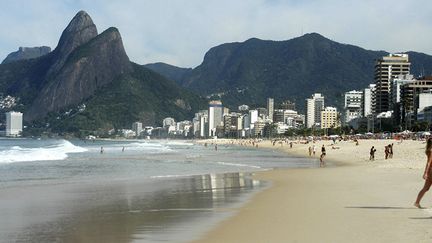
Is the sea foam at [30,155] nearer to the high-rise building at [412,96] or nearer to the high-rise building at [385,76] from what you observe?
the high-rise building at [412,96]

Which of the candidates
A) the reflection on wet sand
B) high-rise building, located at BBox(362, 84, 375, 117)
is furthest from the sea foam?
high-rise building, located at BBox(362, 84, 375, 117)

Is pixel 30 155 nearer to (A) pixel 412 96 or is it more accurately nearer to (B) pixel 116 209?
(B) pixel 116 209

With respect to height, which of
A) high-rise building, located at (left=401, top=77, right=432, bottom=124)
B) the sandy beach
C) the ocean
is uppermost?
high-rise building, located at (left=401, top=77, right=432, bottom=124)

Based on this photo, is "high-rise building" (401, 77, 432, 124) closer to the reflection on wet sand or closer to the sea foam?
the sea foam

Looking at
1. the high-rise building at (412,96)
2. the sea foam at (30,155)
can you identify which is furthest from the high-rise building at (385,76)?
the sea foam at (30,155)

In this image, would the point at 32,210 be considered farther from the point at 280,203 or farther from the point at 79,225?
the point at 280,203
